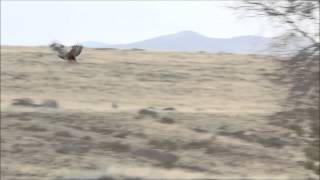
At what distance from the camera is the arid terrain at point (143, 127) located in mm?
16566

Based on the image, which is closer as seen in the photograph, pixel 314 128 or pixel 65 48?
pixel 65 48

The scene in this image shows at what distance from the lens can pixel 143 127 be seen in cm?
2014

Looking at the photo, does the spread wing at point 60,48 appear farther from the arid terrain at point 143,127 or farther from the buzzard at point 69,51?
the arid terrain at point 143,127

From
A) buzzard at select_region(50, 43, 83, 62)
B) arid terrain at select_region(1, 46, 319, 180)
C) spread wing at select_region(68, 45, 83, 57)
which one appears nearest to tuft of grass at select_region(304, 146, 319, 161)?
arid terrain at select_region(1, 46, 319, 180)

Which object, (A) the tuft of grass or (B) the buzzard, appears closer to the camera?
(B) the buzzard

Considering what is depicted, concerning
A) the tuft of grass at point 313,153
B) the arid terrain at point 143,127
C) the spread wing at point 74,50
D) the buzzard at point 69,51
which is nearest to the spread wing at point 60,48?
the buzzard at point 69,51

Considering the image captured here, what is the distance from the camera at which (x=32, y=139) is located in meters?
18.8

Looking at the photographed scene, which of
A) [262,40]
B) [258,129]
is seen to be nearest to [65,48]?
[262,40]

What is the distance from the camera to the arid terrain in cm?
1657

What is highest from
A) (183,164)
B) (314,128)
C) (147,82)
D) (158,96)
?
(147,82)

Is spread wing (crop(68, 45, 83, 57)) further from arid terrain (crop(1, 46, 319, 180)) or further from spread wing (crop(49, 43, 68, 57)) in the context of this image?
arid terrain (crop(1, 46, 319, 180))

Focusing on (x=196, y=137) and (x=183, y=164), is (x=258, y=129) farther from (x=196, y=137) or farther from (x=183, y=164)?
(x=183, y=164)

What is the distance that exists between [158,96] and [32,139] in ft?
31.3

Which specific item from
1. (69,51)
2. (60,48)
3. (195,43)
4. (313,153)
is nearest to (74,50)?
(69,51)
